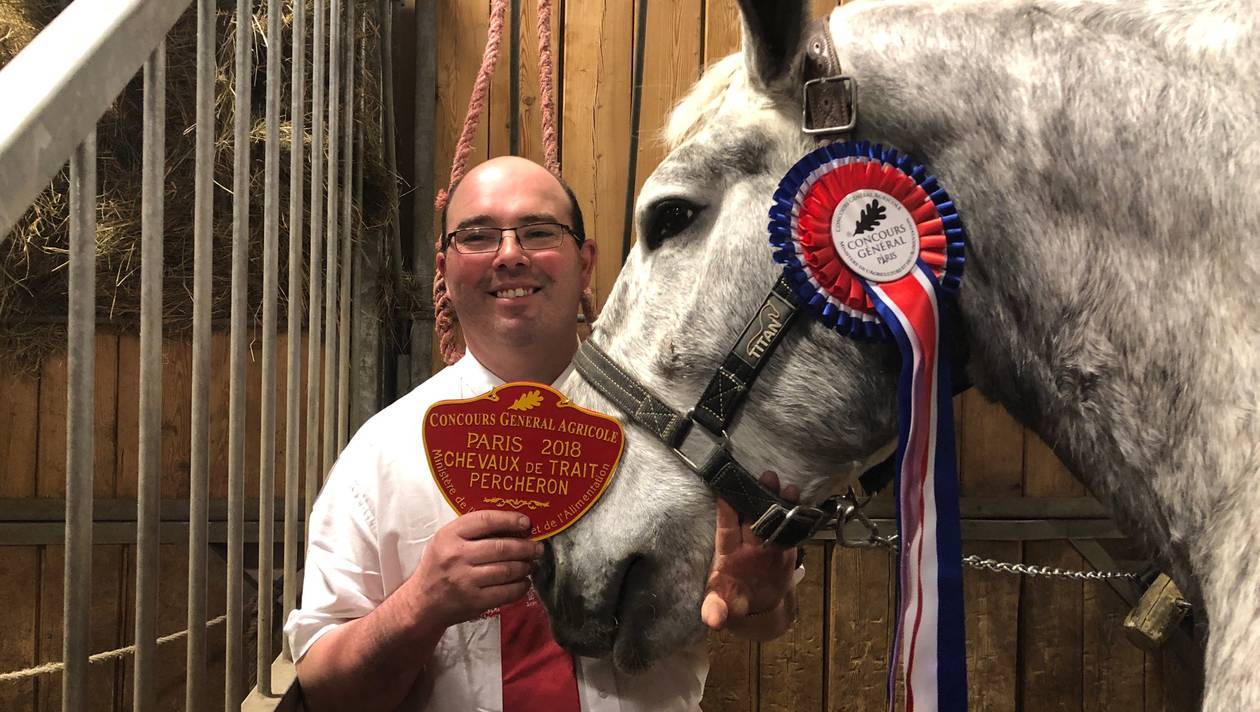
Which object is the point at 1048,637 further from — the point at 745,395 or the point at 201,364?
the point at 201,364

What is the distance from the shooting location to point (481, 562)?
3.61ft

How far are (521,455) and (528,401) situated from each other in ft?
0.26

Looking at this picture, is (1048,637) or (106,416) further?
(1048,637)

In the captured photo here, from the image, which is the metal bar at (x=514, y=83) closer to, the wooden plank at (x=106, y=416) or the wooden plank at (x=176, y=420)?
the wooden plank at (x=176, y=420)

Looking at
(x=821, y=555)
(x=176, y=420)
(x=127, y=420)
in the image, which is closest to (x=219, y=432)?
(x=176, y=420)

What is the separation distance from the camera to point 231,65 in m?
2.18

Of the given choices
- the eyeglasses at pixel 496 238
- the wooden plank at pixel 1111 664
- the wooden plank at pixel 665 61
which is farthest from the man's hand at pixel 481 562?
the wooden plank at pixel 1111 664

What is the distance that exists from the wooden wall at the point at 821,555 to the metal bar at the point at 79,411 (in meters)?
1.53

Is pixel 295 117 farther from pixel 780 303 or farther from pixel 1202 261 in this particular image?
pixel 1202 261

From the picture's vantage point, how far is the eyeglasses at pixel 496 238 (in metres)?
1.56

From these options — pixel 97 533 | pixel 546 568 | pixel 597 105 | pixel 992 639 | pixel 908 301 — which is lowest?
pixel 992 639

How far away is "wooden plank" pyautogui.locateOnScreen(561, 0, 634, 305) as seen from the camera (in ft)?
7.89

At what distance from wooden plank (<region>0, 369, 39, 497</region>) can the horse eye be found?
6.98 feet

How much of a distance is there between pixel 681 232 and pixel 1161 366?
0.54 metres
